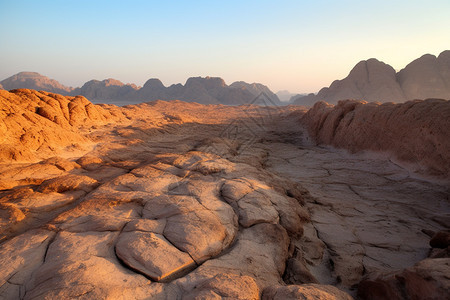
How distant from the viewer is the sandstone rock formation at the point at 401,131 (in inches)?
215

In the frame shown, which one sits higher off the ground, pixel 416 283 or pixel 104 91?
pixel 104 91

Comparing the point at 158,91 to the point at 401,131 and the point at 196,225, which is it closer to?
the point at 401,131

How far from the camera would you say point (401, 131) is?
6.52 m

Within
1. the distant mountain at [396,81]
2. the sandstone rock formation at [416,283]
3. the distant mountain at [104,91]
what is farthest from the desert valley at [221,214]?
the distant mountain at [104,91]

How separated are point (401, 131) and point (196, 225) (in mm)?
6711

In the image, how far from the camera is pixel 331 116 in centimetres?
997

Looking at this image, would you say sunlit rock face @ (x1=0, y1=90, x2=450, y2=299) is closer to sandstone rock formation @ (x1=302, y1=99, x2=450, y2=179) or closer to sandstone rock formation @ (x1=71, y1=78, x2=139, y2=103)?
sandstone rock formation @ (x1=302, y1=99, x2=450, y2=179)

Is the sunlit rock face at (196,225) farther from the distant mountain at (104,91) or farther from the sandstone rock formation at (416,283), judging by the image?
the distant mountain at (104,91)

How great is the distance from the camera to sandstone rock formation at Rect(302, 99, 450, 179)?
545 cm

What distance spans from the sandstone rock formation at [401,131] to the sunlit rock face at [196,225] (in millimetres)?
173

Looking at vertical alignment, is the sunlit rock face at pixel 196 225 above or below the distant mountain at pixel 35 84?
below

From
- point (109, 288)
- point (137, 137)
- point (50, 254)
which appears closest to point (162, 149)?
point (137, 137)

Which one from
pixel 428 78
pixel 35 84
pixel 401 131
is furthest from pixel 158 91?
pixel 401 131

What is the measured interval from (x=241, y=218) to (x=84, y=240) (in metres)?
1.84
